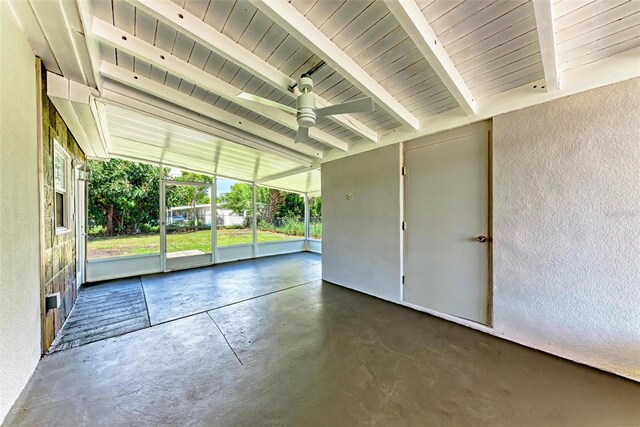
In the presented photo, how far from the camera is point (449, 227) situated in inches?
109

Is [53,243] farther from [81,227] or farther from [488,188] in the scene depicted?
[488,188]

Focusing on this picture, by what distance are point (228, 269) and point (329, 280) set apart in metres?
2.56

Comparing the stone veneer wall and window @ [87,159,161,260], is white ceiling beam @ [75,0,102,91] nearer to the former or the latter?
the stone veneer wall

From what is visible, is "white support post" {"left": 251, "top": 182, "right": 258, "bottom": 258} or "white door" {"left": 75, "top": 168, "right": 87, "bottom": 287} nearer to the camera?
"white door" {"left": 75, "top": 168, "right": 87, "bottom": 287}

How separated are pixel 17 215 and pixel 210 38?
1.79 meters

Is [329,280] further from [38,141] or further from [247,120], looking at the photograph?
[38,141]

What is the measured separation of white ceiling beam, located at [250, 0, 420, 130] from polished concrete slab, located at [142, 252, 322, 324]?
3230mm

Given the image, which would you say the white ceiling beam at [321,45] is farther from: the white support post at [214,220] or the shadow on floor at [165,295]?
the white support post at [214,220]

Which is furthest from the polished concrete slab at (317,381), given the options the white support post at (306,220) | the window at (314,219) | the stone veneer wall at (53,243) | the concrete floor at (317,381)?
the white support post at (306,220)

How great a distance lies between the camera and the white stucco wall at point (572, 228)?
1.77m

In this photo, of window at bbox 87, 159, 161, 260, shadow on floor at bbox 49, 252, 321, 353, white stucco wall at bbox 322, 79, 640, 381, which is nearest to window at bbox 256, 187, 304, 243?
shadow on floor at bbox 49, 252, 321, 353

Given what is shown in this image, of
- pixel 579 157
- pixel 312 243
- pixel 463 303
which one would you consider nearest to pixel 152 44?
pixel 579 157

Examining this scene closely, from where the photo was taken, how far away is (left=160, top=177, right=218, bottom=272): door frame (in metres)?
5.23

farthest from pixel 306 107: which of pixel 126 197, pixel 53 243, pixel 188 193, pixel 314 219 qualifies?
pixel 314 219
